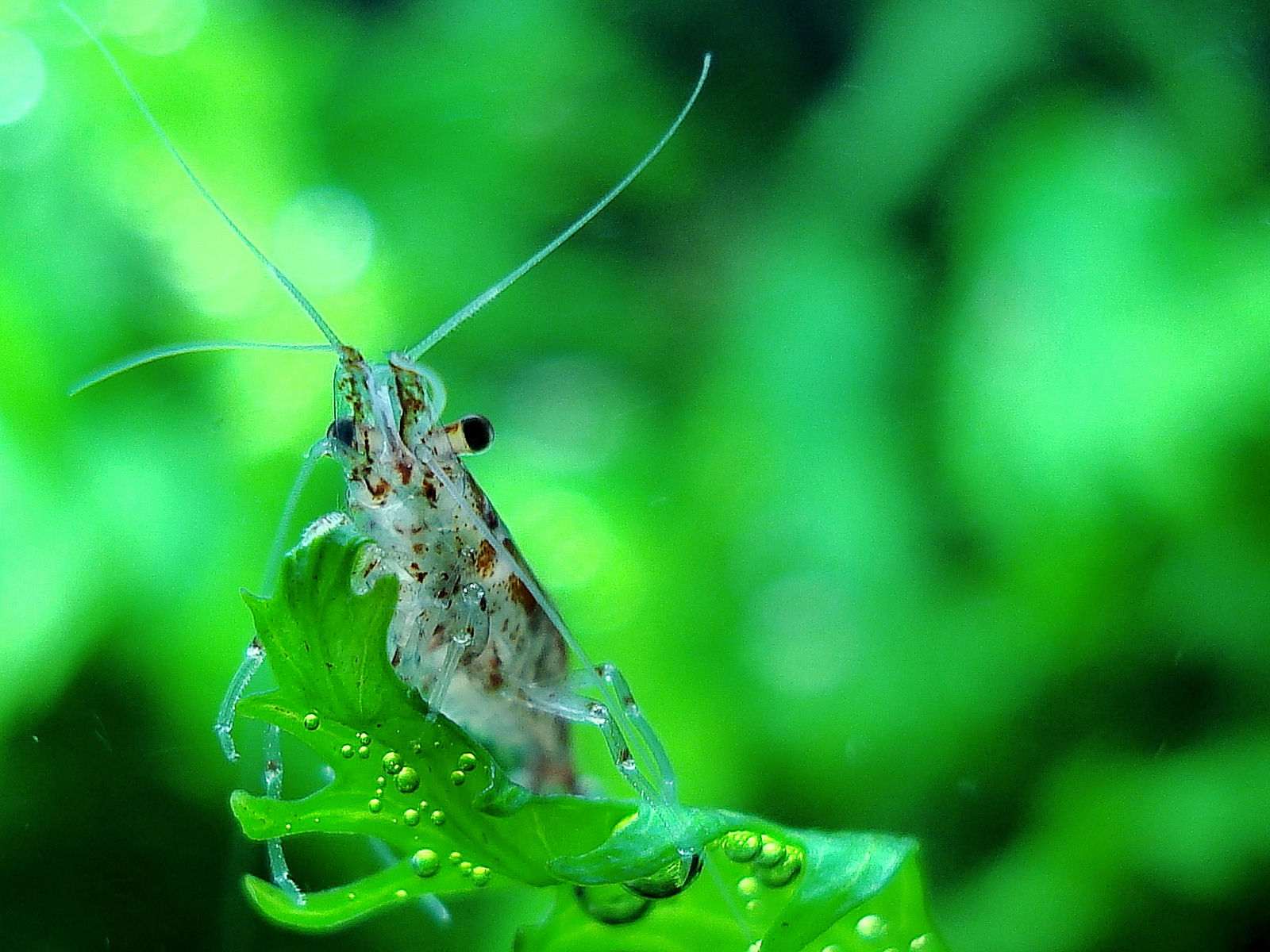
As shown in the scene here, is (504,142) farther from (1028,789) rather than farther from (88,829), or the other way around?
(1028,789)

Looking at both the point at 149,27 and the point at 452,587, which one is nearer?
the point at 452,587

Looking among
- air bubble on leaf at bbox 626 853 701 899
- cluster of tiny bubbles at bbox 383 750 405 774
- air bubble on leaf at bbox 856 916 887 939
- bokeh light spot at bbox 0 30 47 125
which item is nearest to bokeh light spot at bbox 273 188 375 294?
bokeh light spot at bbox 0 30 47 125

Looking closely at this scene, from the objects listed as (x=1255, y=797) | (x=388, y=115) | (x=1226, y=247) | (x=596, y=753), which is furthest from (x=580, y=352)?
(x=1255, y=797)

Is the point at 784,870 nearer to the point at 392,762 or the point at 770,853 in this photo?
the point at 770,853

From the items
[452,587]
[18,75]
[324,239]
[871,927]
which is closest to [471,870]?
[871,927]

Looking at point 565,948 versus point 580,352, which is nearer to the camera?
point 565,948

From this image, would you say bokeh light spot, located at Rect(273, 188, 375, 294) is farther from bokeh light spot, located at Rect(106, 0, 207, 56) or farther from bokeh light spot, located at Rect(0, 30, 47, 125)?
bokeh light spot, located at Rect(0, 30, 47, 125)

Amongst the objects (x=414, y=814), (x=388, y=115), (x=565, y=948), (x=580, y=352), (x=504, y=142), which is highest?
(x=388, y=115)
